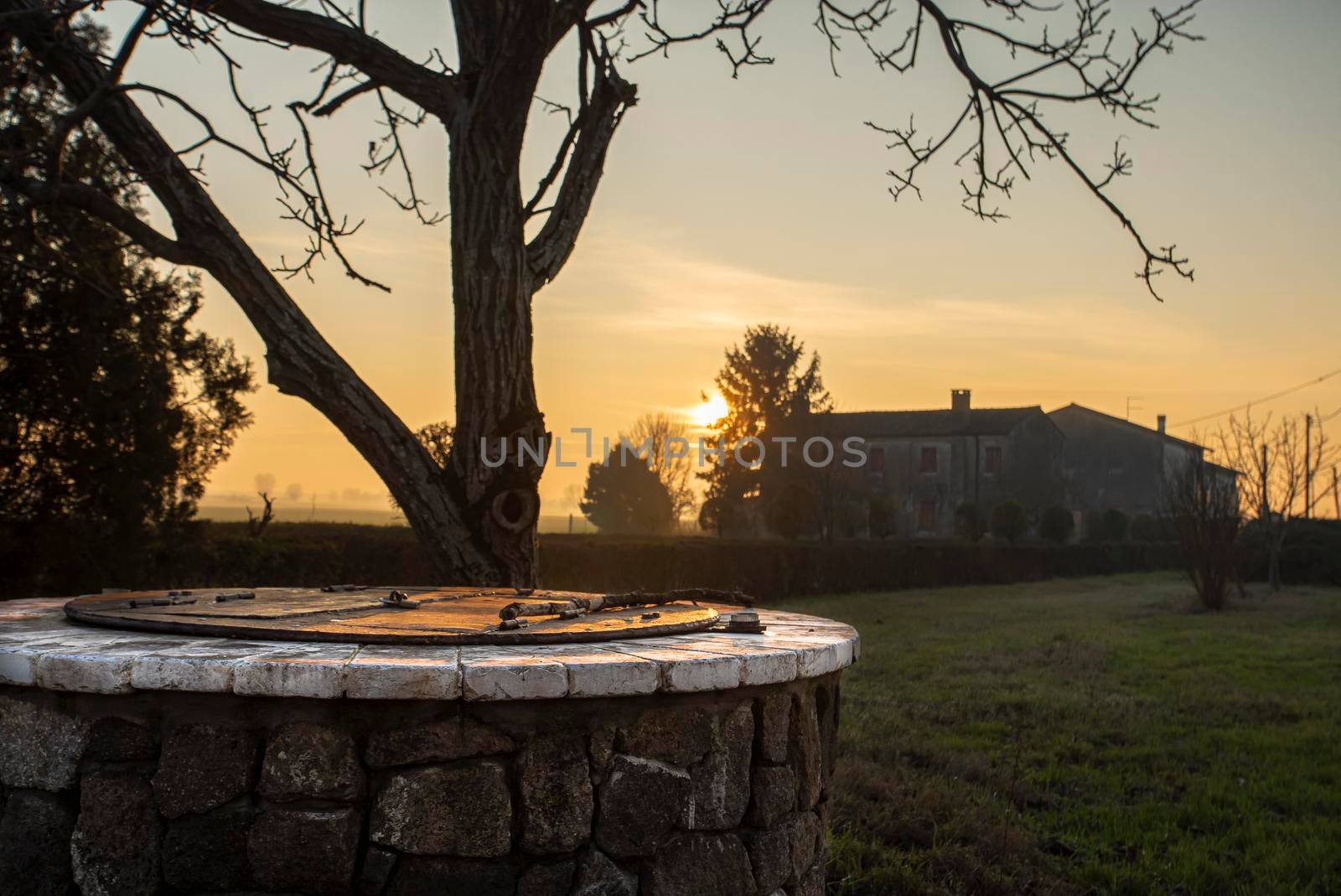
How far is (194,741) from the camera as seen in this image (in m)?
2.68

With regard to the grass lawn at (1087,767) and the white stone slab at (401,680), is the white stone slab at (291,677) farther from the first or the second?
the grass lawn at (1087,767)

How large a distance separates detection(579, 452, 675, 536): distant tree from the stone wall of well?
34328mm

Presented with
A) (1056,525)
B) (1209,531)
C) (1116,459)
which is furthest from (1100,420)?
(1209,531)

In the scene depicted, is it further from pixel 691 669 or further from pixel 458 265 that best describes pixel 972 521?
pixel 691 669

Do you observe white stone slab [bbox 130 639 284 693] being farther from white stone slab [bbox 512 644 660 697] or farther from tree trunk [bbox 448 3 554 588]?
tree trunk [bbox 448 3 554 588]

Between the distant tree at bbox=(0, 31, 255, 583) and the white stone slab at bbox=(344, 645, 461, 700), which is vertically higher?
the distant tree at bbox=(0, 31, 255, 583)

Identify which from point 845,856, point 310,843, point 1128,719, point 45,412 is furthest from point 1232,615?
point 310,843

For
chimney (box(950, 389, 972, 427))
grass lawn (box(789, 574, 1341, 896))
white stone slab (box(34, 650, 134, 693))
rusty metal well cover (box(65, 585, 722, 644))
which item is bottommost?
grass lawn (box(789, 574, 1341, 896))

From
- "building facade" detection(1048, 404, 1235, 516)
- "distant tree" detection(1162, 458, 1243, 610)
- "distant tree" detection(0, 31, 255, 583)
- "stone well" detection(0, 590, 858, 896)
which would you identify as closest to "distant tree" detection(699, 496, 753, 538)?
"distant tree" detection(1162, 458, 1243, 610)

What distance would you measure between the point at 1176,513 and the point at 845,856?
1598 cm

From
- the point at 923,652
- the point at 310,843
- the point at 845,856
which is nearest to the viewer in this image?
the point at 310,843

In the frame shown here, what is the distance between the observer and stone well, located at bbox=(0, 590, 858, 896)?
263cm

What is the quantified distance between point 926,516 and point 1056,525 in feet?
24.6

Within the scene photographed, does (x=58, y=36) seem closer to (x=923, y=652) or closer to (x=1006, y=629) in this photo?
(x=923, y=652)
